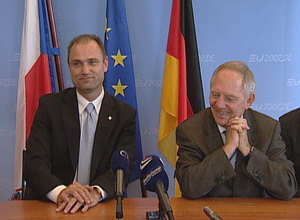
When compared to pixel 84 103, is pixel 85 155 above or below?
below

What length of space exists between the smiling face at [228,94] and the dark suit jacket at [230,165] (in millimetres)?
136

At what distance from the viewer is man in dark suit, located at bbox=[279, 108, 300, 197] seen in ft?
8.34

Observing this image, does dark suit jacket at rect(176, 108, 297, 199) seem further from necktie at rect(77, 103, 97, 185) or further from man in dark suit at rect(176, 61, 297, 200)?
necktie at rect(77, 103, 97, 185)

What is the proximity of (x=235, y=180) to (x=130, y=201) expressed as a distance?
0.58 m

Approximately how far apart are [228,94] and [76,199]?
960mm

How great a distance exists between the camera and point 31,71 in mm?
3529

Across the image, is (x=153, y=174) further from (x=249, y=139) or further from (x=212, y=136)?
(x=249, y=139)

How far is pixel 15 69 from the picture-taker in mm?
A: 3820

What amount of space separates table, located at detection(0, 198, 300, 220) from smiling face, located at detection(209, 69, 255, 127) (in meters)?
0.48

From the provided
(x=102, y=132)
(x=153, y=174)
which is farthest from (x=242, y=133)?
(x=102, y=132)

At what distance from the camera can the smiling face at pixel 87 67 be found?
2.61 metres

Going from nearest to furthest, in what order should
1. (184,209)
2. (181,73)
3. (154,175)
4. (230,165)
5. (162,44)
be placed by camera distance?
(154,175)
(184,209)
(230,165)
(181,73)
(162,44)

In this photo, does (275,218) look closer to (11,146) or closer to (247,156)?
(247,156)

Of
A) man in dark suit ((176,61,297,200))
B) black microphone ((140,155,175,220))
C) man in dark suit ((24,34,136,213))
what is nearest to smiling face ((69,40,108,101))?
man in dark suit ((24,34,136,213))
